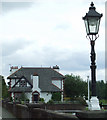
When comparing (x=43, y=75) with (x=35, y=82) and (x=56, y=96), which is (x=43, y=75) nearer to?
(x=35, y=82)

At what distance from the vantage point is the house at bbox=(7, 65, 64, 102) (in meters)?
61.4

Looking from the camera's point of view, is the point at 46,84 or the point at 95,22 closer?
the point at 95,22

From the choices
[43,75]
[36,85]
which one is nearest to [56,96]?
[36,85]

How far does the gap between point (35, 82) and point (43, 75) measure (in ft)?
18.4

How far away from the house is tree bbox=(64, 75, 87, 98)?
926cm

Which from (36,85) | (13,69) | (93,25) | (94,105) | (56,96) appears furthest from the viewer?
(13,69)

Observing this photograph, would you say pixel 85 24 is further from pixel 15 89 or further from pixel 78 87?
pixel 78 87

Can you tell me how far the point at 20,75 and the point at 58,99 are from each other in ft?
39.8

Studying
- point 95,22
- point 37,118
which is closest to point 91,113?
point 95,22

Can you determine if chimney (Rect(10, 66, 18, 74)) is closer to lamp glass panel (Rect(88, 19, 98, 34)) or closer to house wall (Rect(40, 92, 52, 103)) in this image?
house wall (Rect(40, 92, 52, 103))

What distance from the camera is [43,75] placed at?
67125 mm

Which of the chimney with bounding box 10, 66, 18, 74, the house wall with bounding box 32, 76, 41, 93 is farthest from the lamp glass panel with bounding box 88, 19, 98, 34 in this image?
Answer: the chimney with bounding box 10, 66, 18, 74

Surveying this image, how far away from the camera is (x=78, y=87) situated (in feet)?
247

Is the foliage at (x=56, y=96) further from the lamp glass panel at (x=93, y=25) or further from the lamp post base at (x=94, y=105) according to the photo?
the lamp post base at (x=94, y=105)
